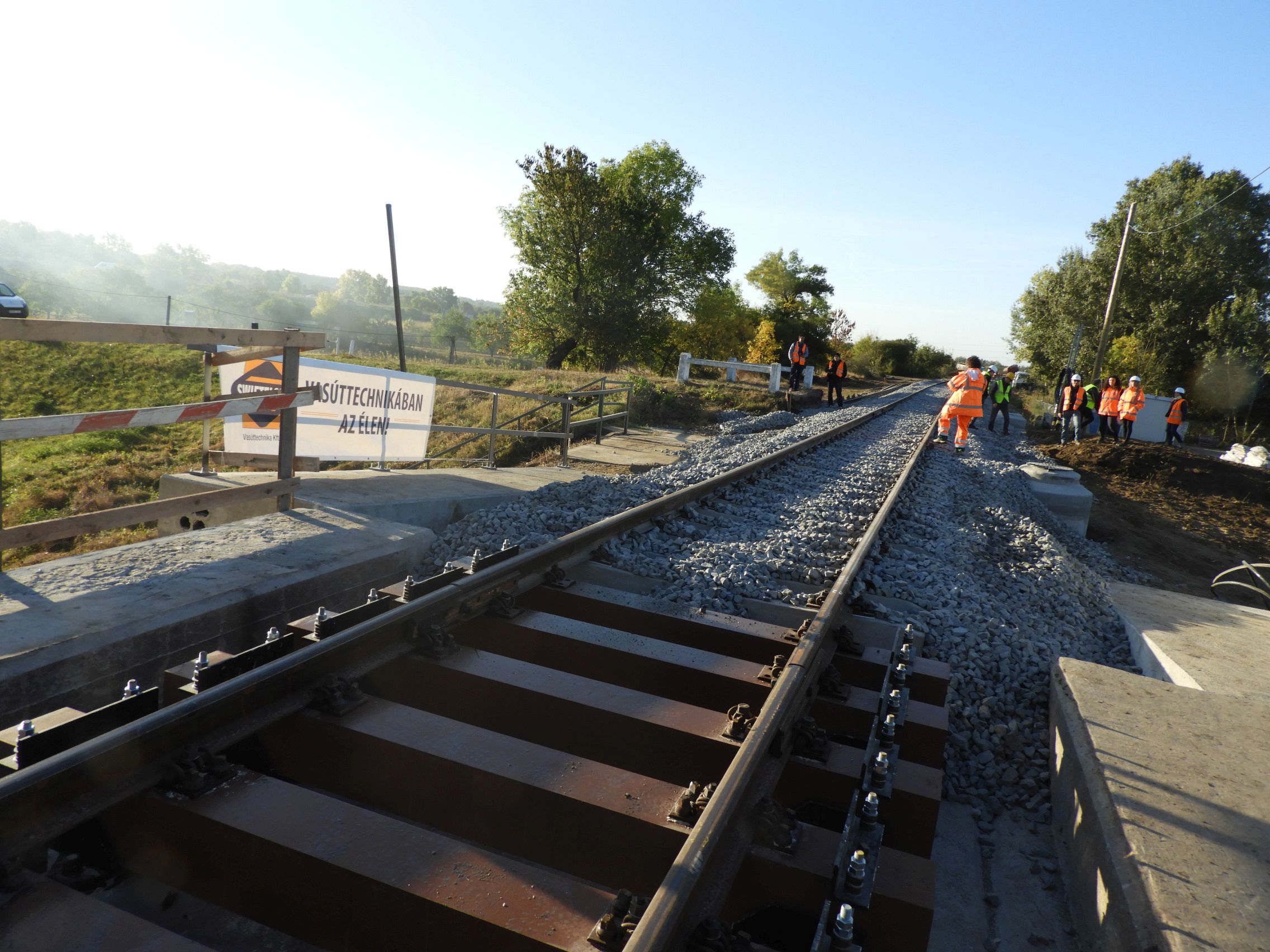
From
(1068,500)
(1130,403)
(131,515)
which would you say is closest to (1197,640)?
(131,515)

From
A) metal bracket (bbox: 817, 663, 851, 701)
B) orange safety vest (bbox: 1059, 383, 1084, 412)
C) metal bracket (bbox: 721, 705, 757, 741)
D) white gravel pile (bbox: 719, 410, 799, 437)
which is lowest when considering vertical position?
white gravel pile (bbox: 719, 410, 799, 437)

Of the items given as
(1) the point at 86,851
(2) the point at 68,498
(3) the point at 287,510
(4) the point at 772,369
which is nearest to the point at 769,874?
(1) the point at 86,851

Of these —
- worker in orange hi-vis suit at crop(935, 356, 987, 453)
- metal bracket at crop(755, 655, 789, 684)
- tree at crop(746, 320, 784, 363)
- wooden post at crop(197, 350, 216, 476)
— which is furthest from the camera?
tree at crop(746, 320, 784, 363)

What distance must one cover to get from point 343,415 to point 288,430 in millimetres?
1941

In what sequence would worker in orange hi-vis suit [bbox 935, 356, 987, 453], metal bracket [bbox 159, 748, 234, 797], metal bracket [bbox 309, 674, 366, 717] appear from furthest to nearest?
worker in orange hi-vis suit [bbox 935, 356, 987, 453]
metal bracket [bbox 309, 674, 366, 717]
metal bracket [bbox 159, 748, 234, 797]

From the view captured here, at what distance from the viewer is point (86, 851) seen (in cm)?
186

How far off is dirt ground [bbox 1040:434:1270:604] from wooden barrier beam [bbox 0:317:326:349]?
8669mm

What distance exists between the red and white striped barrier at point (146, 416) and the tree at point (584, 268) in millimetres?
31311

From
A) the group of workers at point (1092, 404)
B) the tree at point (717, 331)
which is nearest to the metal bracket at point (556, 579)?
the group of workers at point (1092, 404)

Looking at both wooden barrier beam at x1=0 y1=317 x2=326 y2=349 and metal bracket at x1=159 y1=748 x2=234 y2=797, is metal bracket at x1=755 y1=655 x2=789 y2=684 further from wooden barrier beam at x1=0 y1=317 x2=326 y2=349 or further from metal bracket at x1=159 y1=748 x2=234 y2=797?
wooden barrier beam at x1=0 y1=317 x2=326 y2=349

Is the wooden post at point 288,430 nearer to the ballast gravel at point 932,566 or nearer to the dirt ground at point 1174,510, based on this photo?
the ballast gravel at point 932,566

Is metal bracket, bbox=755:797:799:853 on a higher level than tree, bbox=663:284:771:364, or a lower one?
lower

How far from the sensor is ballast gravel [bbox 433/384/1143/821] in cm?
345

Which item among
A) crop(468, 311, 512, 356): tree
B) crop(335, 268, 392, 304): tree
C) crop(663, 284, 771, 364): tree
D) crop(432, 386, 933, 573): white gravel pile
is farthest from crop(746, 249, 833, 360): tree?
crop(335, 268, 392, 304): tree
